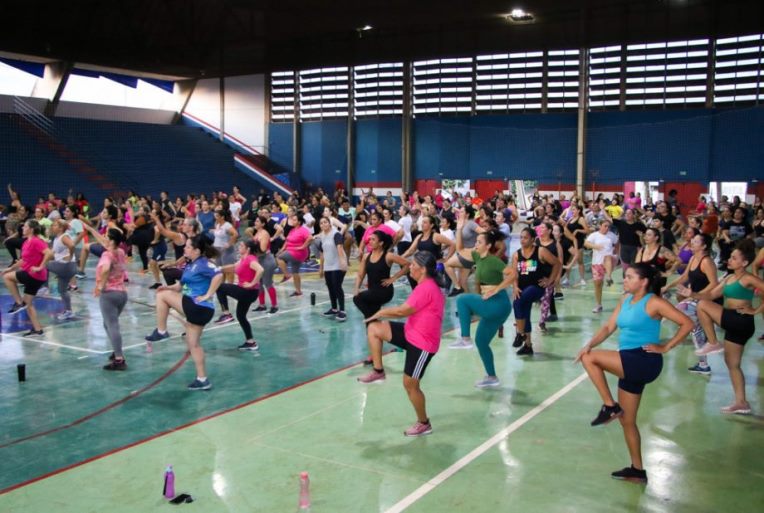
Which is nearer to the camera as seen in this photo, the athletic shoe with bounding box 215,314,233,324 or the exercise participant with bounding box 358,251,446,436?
the exercise participant with bounding box 358,251,446,436

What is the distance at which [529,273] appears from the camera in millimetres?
10680

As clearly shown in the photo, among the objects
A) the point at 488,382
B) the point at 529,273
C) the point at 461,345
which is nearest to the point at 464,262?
the point at 461,345

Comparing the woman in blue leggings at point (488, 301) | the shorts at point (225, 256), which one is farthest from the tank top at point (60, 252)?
the woman in blue leggings at point (488, 301)

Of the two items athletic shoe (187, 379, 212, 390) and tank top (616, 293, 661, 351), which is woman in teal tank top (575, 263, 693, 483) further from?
athletic shoe (187, 379, 212, 390)

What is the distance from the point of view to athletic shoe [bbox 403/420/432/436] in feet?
24.6

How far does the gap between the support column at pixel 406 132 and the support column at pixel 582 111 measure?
29.5 ft

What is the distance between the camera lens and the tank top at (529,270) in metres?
10.6

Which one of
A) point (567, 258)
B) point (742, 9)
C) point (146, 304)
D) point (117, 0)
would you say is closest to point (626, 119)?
point (742, 9)

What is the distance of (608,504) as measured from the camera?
597 centimetres

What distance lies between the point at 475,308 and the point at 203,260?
3.52 m

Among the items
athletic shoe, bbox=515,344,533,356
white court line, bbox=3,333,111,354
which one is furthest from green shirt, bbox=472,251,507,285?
white court line, bbox=3,333,111,354

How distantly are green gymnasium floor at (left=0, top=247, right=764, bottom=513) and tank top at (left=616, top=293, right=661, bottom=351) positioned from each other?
130 centimetres

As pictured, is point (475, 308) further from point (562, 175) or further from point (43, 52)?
point (43, 52)

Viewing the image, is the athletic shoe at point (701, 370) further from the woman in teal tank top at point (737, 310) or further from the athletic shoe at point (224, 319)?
the athletic shoe at point (224, 319)
